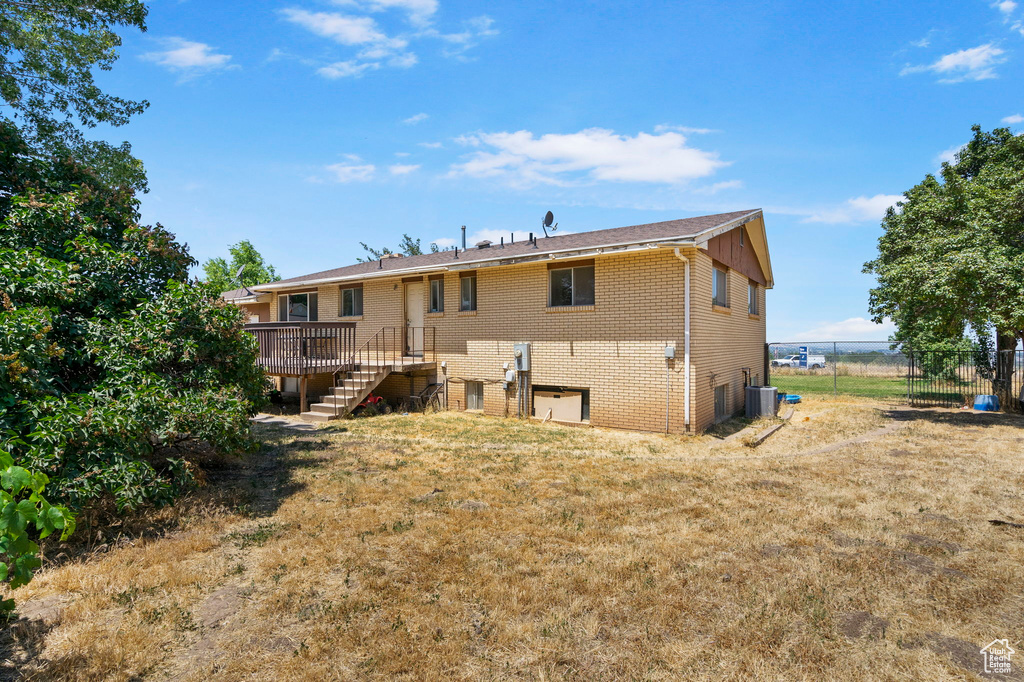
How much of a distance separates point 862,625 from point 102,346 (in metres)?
7.67

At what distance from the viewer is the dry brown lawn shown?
3281 millimetres

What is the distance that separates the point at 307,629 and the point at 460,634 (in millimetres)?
1078

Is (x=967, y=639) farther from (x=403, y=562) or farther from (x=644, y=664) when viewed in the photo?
(x=403, y=562)

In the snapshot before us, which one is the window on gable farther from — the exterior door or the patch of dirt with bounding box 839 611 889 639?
the patch of dirt with bounding box 839 611 889 639

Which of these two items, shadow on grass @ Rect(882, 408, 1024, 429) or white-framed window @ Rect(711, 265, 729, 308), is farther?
white-framed window @ Rect(711, 265, 729, 308)

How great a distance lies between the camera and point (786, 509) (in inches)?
248

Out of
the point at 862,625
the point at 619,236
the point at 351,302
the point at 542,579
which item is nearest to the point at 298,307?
the point at 351,302

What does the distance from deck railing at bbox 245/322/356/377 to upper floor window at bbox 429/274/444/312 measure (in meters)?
2.44

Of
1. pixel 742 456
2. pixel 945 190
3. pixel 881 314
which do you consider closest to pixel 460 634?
pixel 742 456

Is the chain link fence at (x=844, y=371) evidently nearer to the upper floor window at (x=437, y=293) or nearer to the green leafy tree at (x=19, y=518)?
the upper floor window at (x=437, y=293)

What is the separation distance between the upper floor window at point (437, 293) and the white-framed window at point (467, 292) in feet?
2.70

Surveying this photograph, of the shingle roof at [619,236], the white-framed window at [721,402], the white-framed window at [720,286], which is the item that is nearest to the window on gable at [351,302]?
the shingle roof at [619,236]

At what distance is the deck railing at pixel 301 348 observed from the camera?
43.1 ft

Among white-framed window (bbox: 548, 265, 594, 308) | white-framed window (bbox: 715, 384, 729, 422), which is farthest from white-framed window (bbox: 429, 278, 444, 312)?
white-framed window (bbox: 715, 384, 729, 422)
